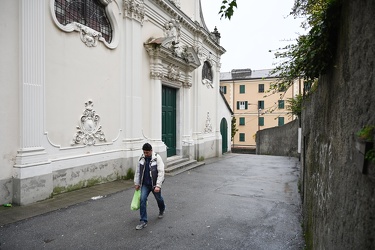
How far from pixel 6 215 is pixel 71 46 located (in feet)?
14.1

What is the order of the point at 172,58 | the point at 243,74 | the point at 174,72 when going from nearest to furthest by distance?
the point at 172,58
the point at 174,72
the point at 243,74

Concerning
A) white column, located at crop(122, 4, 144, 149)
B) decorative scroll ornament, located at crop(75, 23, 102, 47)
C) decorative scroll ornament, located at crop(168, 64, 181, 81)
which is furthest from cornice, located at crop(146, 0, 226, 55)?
decorative scroll ornament, located at crop(75, 23, 102, 47)

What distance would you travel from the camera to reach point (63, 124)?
666 cm

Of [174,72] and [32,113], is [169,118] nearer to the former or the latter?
[174,72]

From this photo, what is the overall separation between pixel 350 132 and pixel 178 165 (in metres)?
9.30

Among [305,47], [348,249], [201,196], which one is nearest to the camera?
[348,249]

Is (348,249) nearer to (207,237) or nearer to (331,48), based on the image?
(331,48)

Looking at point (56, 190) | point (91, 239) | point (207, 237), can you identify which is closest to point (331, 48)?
point (207, 237)

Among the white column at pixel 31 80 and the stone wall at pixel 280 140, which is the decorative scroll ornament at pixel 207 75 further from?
the white column at pixel 31 80

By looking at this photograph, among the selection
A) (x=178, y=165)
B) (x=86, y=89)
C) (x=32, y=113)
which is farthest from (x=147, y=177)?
(x=178, y=165)

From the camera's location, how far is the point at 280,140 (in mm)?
18922

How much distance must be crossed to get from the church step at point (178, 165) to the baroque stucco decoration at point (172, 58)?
3488 mm

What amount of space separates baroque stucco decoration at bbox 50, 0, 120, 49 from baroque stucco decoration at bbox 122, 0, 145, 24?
54cm

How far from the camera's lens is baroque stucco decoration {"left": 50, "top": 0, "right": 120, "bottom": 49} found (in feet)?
21.4
